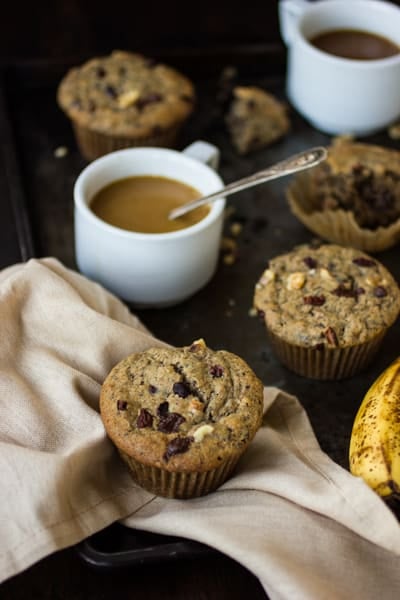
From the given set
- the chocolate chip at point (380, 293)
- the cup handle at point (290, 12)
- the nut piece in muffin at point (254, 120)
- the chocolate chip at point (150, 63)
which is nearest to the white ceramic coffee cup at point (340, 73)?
the cup handle at point (290, 12)

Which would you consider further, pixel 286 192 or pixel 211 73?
pixel 211 73

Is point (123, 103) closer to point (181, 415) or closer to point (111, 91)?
point (111, 91)

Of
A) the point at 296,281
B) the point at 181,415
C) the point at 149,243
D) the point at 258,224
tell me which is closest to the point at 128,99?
the point at 258,224

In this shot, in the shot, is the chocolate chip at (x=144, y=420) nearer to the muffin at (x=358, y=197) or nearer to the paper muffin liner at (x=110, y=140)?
the muffin at (x=358, y=197)

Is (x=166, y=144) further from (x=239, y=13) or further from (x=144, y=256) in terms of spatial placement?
(x=239, y=13)

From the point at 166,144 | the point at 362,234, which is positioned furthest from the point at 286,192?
the point at 166,144

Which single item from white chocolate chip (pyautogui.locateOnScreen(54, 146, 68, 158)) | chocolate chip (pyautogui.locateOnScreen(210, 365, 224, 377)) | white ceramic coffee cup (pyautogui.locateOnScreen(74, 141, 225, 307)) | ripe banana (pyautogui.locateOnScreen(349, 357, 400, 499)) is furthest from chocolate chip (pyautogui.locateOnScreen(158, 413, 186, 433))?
white chocolate chip (pyautogui.locateOnScreen(54, 146, 68, 158))

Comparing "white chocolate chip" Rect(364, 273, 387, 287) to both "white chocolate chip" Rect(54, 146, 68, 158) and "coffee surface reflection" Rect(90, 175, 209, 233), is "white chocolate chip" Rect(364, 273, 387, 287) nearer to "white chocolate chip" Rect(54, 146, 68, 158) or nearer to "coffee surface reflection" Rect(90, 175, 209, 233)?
"coffee surface reflection" Rect(90, 175, 209, 233)
